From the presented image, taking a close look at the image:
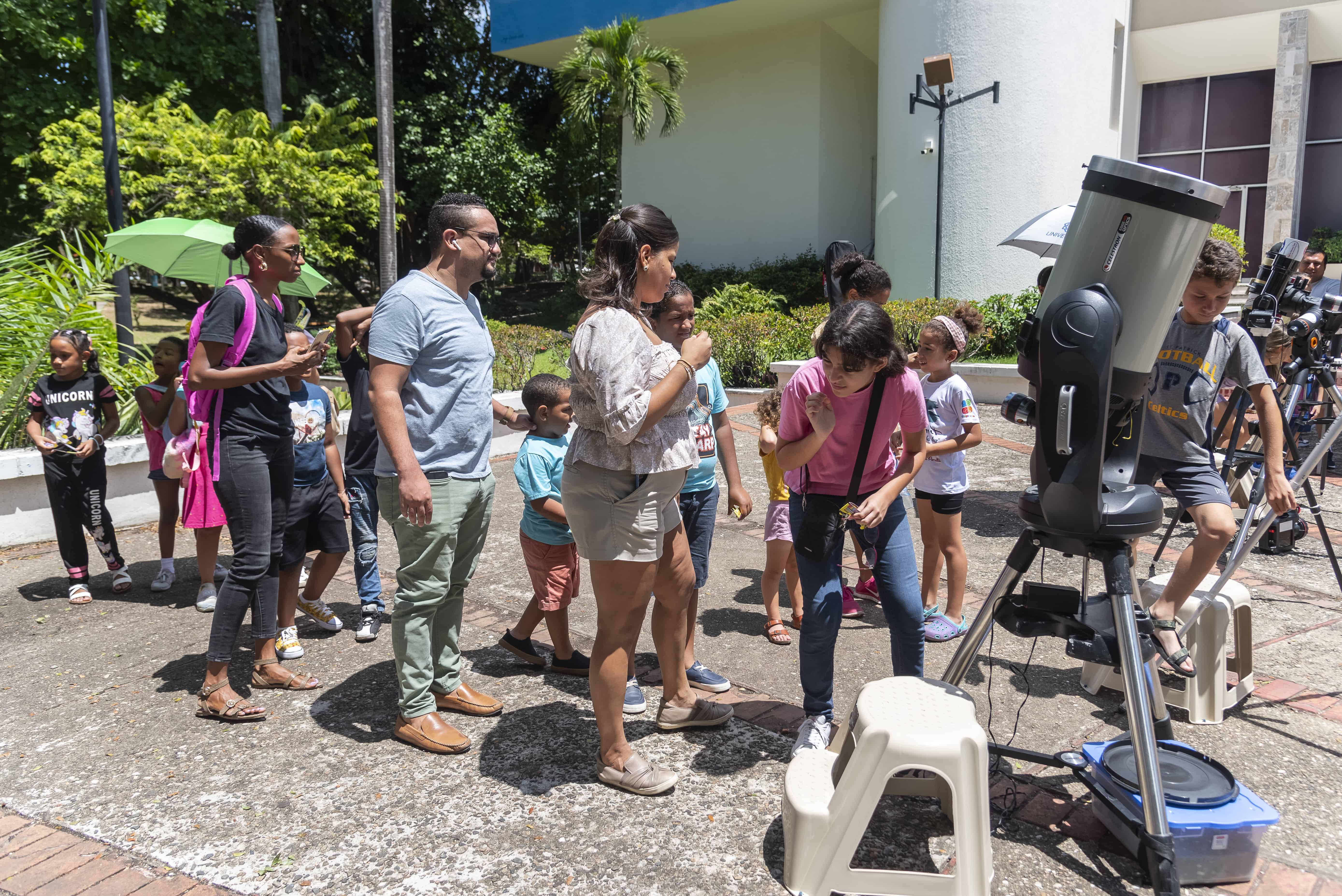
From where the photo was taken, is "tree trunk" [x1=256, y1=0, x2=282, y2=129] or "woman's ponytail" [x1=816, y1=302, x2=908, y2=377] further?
"tree trunk" [x1=256, y1=0, x2=282, y2=129]

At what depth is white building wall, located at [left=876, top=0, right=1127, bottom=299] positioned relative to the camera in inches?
551

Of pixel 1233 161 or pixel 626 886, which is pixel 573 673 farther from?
pixel 1233 161

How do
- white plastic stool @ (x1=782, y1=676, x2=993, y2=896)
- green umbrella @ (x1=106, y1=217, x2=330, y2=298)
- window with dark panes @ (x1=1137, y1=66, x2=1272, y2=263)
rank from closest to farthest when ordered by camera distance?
white plastic stool @ (x1=782, y1=676, x2=993, y2=896), green umbrella @ (x1=106, y1=217, x2=330, y2=298), window with dark panes @ (x1=1137, y1=66, x2=1272, y2=263)

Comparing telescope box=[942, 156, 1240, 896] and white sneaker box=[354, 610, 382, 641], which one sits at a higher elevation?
telescope box=[942, 156, 1240, 896]

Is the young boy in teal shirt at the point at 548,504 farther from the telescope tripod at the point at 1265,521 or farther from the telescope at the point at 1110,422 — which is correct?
the telescope tripod at the point at 1265,521

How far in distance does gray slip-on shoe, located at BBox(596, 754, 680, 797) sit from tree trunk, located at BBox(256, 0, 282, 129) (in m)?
17.1

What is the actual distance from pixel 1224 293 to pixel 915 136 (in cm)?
1218

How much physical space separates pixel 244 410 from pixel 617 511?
69.3 inches

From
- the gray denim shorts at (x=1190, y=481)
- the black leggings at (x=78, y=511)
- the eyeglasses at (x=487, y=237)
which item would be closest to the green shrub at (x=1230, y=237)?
the gray denim shorts at (x=1190, y=481)

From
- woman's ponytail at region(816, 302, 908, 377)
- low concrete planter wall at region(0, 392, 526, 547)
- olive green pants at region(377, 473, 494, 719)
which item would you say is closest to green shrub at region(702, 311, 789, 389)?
low concrete planter wall at region(0, 392, 526, 547)

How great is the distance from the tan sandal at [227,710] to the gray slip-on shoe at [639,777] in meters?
1.50

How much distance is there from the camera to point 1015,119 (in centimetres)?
1411

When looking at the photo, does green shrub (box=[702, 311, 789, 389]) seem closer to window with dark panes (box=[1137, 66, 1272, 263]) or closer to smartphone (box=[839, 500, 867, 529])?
smartphone (box=[839, 500, 867, 529])

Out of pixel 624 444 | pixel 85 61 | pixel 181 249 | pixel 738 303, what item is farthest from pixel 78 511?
pixel 85 61
